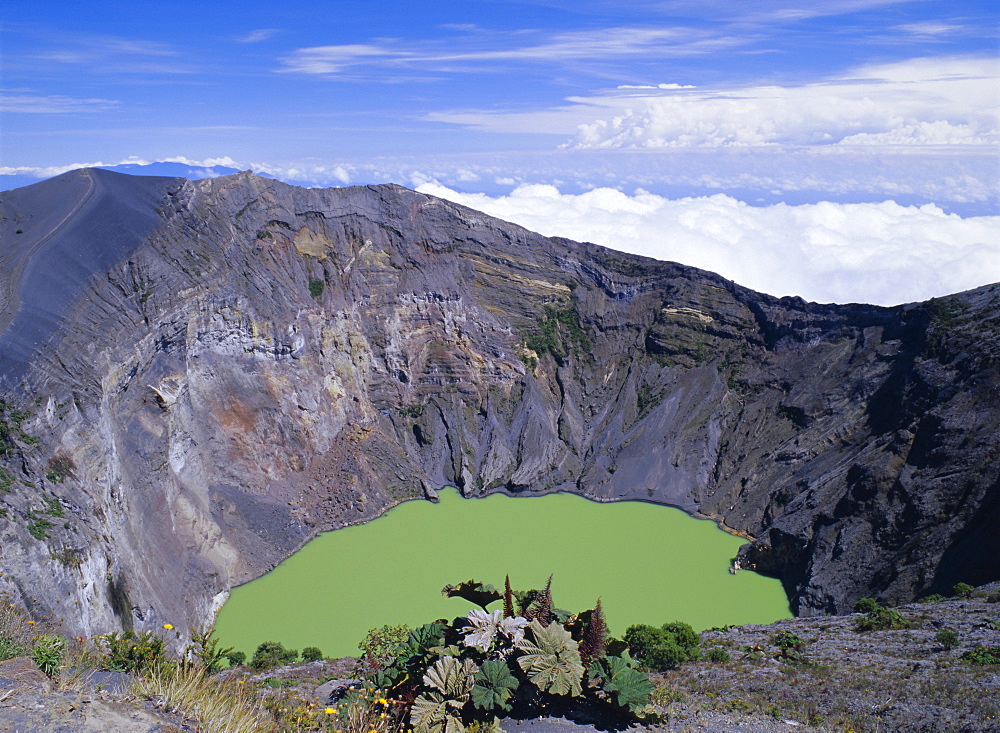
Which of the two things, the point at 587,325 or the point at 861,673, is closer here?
the point at 861,673

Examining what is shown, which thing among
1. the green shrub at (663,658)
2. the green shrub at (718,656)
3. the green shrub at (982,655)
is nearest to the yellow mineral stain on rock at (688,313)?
the green shrub at (718,656)

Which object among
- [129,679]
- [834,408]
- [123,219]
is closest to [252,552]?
[123,219]

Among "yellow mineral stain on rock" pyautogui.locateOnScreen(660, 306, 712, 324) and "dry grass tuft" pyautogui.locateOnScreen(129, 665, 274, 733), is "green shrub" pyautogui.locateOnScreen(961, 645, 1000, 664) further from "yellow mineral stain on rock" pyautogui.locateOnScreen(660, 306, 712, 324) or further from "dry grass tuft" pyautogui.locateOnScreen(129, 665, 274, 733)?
"yellow mineral stain on rock" pyautogui.locateOnScreen(660, 306, 712, 324)

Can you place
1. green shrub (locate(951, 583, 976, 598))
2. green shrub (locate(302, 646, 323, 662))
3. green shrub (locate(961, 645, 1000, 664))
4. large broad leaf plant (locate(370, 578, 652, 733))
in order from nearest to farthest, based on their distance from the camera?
large broad leaf plant (locate(370, 578, 652, 733)), green shrub (locate(961, 645, 1000, 664)), green shrub (locate(302, 646, 323, 662)), green shrub (locate(951, 583, 976, 598))

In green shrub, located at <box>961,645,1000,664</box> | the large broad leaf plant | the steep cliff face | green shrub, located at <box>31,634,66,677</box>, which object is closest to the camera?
green shrub, located at <box>31,634,66,677</box>

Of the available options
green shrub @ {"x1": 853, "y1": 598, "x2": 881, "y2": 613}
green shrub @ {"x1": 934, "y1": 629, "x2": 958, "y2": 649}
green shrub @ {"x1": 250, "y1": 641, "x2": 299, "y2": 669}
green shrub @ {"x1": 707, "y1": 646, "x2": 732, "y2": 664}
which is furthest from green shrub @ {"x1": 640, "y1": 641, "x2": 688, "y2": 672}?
green shrub @ {"x1": 250, "y1": 641, "x2": 299, "y2": 669}

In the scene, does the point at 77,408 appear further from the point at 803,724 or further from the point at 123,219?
the point at 803,724

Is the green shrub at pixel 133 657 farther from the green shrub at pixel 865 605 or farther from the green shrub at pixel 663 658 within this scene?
the green shrub at pixel 865 605
